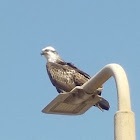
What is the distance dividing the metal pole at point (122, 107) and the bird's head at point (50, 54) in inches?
364

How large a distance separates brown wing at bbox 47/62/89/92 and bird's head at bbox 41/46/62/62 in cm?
57

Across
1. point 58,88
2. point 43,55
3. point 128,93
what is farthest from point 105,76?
point 43,55

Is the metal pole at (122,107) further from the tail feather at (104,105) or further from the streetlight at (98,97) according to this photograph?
the tail feather at (104,105)

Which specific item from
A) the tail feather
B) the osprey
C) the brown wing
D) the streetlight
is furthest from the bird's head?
the streetlight

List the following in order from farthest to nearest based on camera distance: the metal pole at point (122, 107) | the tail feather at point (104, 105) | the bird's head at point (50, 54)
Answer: the bird's head at point (50, 54) < the tail feather at point (104, 105) < the metal pole at point (122, 107)

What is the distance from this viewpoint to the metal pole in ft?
20.7

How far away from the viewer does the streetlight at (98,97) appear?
Result: 6379 mm

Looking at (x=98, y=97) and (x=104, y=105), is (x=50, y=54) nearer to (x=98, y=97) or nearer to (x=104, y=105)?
(x=104, y=105)

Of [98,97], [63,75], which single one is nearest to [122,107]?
[98,97]

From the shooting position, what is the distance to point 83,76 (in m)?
13.7

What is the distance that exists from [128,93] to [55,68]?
875 centimetres

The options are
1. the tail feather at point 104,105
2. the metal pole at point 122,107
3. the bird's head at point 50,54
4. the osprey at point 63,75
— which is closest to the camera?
the metal pole at point 122,107

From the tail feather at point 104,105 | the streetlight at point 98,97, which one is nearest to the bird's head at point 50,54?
the tail feather at point 104,105

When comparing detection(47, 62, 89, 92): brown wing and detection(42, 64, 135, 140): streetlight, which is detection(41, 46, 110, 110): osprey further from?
detection(42, 64, 135, 140): streetlight
